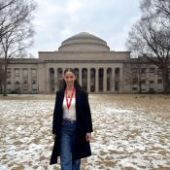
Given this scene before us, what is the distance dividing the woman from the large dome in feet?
311

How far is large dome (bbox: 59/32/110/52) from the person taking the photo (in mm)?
101688

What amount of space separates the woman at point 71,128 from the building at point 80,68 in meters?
86.4

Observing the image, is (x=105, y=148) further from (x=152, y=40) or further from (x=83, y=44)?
(x=83, y=44)

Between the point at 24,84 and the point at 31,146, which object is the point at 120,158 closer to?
the point at 31,146

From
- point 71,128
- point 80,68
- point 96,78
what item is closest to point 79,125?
point 71,128

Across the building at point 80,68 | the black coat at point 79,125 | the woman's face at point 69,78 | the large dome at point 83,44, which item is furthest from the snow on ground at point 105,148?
the large dome at point 83,44

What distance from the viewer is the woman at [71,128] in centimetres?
484

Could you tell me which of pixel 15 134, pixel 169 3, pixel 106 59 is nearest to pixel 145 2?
pixel 169 3

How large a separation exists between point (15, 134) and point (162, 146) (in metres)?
4.82

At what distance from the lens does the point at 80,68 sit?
95.2m

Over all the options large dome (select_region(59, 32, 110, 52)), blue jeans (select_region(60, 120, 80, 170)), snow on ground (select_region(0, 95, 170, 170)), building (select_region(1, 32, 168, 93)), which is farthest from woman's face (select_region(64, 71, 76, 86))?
large dome (select_region(59, 32, 110, 52))

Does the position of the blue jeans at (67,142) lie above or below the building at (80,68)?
below

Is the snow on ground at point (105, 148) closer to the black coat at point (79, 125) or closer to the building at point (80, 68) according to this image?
the black coat at point (79, 125)

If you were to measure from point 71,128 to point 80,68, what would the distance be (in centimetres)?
9055
